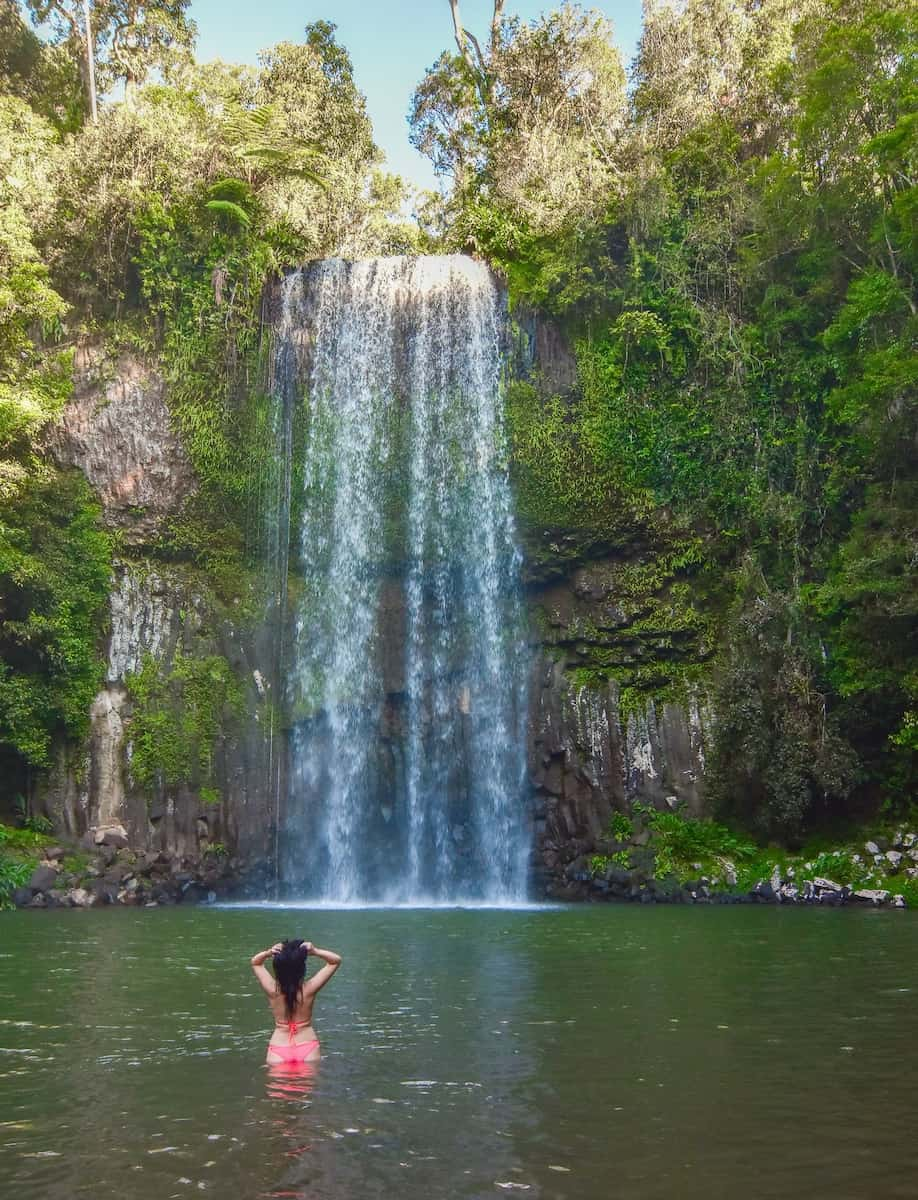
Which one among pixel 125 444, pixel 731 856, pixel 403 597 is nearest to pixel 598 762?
pixel 731 856

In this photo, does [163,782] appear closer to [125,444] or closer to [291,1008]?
[125,444]

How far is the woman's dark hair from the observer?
6219mm

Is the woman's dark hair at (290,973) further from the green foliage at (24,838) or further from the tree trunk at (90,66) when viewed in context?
the tree trunk at (90,66)

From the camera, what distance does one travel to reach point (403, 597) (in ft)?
77.7

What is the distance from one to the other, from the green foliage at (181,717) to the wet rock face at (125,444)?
3414 mm

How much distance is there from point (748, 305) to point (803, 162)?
3.23 meters

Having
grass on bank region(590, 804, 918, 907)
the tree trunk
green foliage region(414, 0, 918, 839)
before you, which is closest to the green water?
grass on bank region(590, 804, 918, 907)

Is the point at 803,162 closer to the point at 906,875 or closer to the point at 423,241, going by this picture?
the point at 423,241

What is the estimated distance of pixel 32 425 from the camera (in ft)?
74.1

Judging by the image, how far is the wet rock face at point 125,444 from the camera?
2427 cm

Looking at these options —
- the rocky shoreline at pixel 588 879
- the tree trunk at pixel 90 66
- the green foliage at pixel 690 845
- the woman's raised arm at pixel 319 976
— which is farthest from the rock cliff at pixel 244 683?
the woman's raised arm at pixel 319 976

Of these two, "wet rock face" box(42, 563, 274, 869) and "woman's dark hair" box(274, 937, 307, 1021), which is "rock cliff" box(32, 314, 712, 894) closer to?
"wet rock face" box(42, 563, 274, 869)

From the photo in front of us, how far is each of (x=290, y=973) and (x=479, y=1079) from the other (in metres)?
1.30

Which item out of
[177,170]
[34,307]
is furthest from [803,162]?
[34,307]
